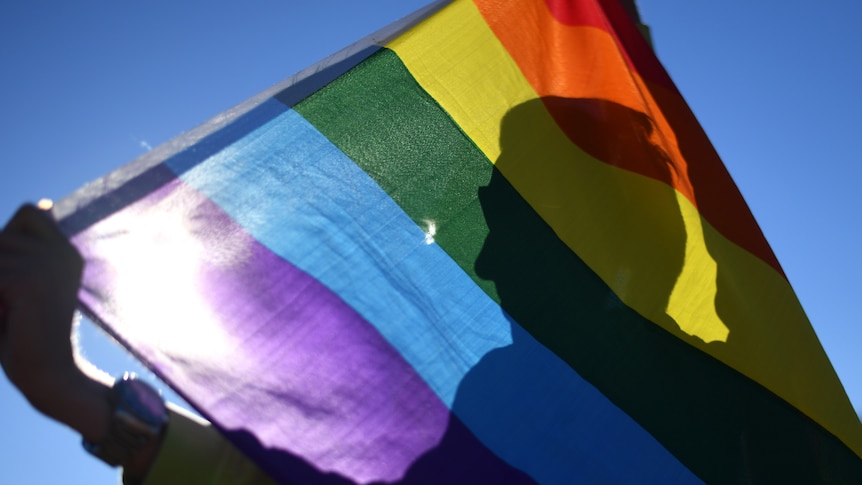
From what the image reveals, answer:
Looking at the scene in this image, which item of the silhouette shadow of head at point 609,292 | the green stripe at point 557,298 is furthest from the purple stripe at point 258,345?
the green stripe at point 557,298

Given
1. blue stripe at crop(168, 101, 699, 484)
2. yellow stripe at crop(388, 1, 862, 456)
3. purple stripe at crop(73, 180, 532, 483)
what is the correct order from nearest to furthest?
1. purple stripe at crop(73, 180, 532, 483)
2. blue stripe at crop(168, 101, 699, 484)
3. yellow stripe at crop(388, 1, 862, 456)

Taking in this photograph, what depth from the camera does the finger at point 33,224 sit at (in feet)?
3.78

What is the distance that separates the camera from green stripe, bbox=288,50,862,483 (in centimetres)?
208

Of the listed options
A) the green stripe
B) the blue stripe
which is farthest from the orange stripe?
the blue stripe

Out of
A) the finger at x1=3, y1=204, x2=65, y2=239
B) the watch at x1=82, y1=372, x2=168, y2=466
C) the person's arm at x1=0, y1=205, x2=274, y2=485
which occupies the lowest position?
the watch at x1=82, y1=372, x2=168, y2=466

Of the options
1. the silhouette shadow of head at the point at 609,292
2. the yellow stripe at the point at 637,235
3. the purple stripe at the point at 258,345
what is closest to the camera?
the purple stripe at the point at 258,345

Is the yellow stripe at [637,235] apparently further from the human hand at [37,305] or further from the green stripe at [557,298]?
the human hand at [37,305]

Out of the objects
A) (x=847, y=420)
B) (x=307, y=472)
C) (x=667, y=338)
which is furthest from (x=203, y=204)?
(x=847, y=420)

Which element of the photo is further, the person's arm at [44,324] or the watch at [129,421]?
the watch at [129,421]

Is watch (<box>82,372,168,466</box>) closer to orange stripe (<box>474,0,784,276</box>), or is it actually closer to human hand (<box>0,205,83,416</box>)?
human hand (<box>0,205,83,416</box>)

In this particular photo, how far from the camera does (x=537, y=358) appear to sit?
2012 mm

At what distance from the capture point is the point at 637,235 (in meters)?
2.40

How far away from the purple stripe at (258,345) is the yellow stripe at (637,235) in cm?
81

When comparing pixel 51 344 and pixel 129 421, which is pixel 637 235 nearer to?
pixel 129 421
